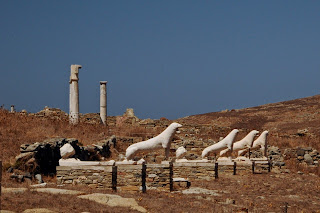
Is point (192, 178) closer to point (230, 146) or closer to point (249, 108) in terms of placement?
point (230, 146)

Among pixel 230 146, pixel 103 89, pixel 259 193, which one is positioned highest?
pixel 103 89

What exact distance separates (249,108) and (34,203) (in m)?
66.0

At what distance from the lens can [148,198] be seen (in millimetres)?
13961

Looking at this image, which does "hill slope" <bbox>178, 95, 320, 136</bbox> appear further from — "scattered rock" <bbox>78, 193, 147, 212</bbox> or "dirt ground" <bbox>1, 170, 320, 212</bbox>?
"scattered rock" <bbox>78, 193, 147, 212</bbox>

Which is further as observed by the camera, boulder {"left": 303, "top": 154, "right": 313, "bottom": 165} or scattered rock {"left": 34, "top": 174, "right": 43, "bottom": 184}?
boulder {"left": 303, "top": 154, "right": 313, "bottom": 165}

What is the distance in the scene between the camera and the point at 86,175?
1572cm

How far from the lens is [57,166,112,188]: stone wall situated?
51.2 feet

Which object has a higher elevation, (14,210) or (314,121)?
(314,121)

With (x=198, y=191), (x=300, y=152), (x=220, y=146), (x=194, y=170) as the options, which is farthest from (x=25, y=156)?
(x=300, y=152)

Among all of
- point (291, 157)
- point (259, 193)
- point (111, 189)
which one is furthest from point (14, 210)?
point (291, 157)

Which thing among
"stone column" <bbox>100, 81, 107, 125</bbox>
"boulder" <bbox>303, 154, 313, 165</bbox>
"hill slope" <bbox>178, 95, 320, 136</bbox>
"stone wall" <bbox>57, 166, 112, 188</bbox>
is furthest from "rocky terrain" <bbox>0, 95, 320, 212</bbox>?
"hill slope" <bbox>178, 95, 320, 136</bbox>

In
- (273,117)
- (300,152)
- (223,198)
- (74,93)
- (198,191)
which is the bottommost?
(223,198)

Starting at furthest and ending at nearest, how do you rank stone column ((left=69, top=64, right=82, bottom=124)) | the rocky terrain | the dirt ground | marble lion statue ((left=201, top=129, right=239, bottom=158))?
stone column ((left=69, top=64, right=82, bottom=124)) < marble lion statue ((left=201, top=129, right=239, bottom=158)) < the rocky terrain < the dirt ground

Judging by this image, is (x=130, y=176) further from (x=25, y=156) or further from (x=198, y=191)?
(x=25, y=156)
